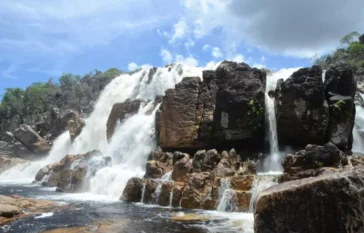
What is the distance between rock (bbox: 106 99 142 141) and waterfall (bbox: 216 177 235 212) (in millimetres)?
22257

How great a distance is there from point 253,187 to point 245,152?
8939 mm

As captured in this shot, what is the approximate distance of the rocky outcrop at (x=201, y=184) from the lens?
18781 millimetres

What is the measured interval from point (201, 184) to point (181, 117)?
936 centimetres

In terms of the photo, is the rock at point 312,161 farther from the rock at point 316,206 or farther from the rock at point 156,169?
the rock at point 316,206

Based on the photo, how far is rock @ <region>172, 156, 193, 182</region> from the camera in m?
21.6

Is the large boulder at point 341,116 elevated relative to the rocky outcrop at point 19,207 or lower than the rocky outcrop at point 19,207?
elevated

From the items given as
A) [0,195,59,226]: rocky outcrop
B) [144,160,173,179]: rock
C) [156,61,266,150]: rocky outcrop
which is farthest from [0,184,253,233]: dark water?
[156,61,266,150]: rocky outcrop

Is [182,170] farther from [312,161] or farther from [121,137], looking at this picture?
[121,137]

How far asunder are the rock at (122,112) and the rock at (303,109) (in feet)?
61.0

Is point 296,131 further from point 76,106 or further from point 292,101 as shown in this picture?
point 76,106

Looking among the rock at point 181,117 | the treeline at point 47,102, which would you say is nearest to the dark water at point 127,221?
the rock at point 181,117

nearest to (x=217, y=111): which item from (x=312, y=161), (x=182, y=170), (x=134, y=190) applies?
(x=182, y=170)

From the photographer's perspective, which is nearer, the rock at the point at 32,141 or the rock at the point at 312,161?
the rock at the point at 312,161

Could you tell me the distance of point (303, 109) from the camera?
83.3ft
